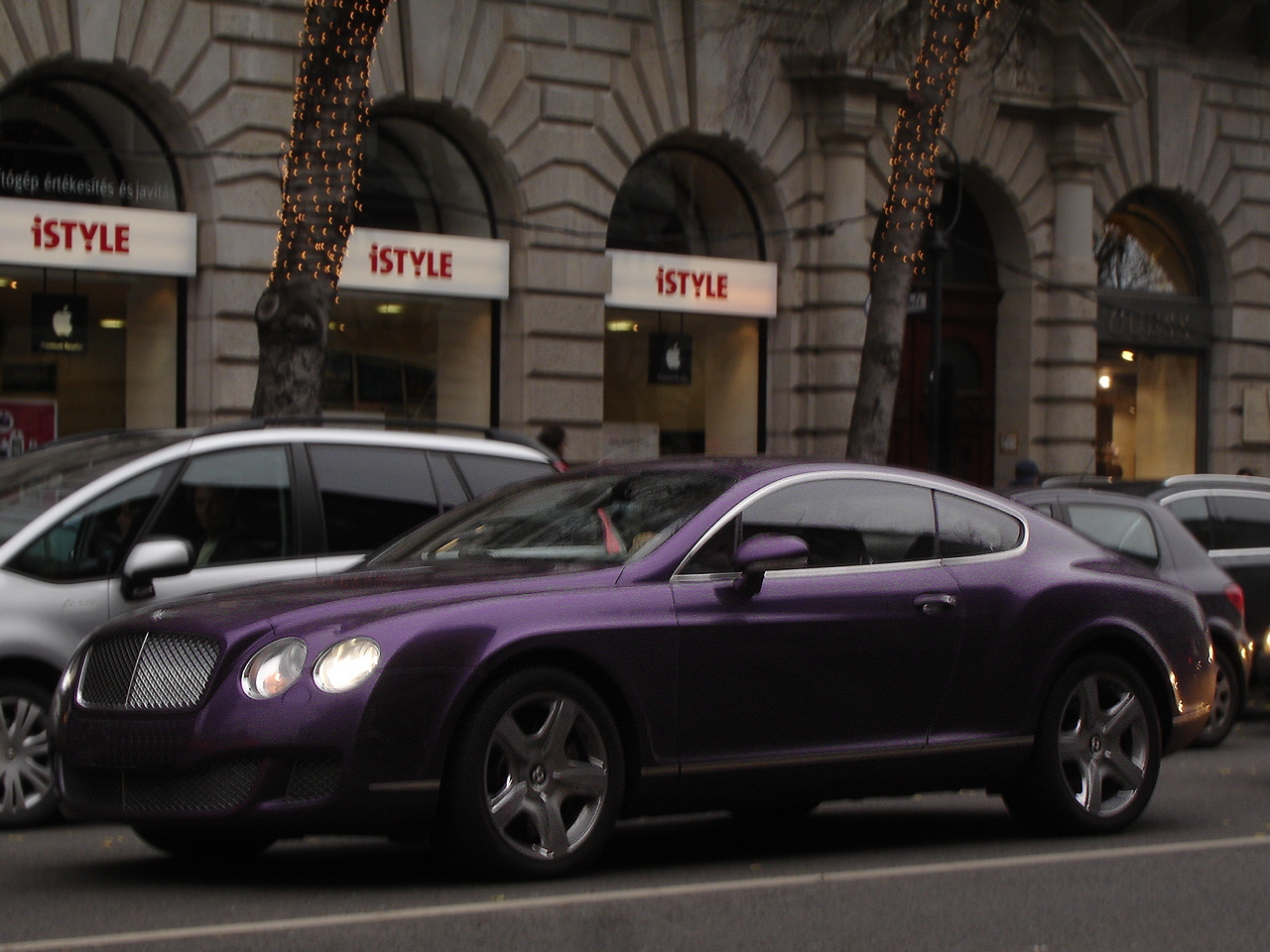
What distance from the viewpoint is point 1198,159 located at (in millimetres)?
28172

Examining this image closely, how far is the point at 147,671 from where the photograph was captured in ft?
21.2

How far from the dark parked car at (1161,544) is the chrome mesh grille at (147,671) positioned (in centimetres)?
727

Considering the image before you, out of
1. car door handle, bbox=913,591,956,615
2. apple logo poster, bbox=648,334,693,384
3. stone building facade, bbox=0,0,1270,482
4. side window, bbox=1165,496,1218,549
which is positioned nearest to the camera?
car door handle, bbox=913,591,956,615

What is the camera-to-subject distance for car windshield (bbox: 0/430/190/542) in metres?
8.63

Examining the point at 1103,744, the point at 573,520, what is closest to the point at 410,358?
the point at 1103,744

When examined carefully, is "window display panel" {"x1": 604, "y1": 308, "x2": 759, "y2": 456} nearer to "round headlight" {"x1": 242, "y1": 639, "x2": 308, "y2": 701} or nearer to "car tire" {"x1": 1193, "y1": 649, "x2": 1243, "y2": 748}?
"car tire" {"x1": 1193, "y1": 649, "x2": 1243, "y2": 748}

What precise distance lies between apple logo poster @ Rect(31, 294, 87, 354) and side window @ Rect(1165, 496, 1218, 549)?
10.6 m

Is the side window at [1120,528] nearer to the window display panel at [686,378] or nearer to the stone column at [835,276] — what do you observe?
the window display panel at [686,378]

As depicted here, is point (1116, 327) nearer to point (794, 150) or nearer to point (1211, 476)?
point (794, 150)

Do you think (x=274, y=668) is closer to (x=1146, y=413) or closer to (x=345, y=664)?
(x=345, y=664)

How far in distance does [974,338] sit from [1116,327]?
234 cm

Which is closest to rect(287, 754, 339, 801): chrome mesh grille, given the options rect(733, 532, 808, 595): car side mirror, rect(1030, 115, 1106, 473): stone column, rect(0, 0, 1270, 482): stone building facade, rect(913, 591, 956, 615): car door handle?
rect(733, 532, 808, 595): car side mirror

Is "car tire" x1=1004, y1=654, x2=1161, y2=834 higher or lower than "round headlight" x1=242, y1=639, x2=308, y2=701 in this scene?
lower

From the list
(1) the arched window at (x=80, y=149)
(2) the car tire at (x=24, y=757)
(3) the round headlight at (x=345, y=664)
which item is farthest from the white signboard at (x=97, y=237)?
(3) the round headlight at (x=345, y=664)
